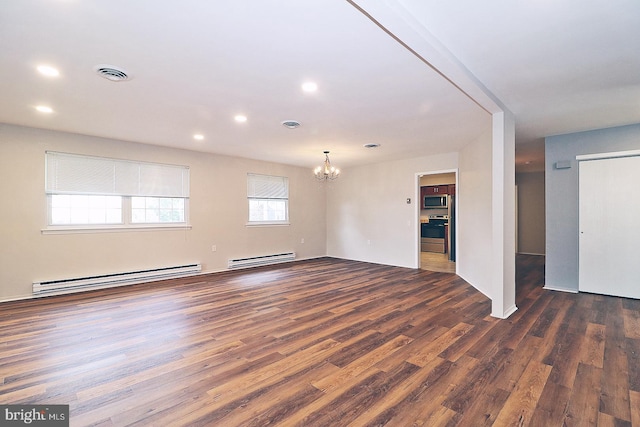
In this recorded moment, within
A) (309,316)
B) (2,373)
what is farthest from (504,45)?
(2,373)

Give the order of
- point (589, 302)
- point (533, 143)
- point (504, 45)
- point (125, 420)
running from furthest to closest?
point (533, 143)
point (589, 302)
point (504, 45)
point (125, 420)

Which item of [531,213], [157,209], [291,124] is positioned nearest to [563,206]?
[531,213]

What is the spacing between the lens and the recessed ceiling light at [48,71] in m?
2.62

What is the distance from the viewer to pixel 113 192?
5223 millimetres

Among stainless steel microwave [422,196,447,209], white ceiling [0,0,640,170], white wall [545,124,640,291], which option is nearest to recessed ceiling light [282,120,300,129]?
white ceiling [0,0,640,170]

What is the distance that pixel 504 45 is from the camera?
7.50ft

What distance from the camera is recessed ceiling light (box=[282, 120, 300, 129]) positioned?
4.12 metres

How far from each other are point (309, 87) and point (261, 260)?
4998mm

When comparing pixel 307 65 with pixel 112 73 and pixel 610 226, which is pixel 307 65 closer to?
pixel 112 73

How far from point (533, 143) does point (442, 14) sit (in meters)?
4.76

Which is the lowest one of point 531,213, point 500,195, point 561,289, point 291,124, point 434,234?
point 561,289

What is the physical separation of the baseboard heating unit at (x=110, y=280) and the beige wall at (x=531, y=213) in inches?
363

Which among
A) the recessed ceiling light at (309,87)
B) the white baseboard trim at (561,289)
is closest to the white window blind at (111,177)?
the recessed ceiling light at (309,87)

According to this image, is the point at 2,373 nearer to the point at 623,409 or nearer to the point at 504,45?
the point at 623,409
